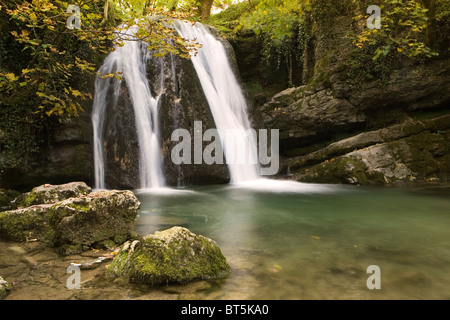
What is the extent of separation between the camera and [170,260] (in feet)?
9.09

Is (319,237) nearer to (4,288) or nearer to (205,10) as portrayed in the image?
(4,288)

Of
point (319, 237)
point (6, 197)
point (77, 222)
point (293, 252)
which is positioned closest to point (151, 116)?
point (6, 197)

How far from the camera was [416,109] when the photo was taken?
10539 millimetres

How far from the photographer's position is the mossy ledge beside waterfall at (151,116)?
328 inches

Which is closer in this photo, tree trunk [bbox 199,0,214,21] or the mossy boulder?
the mossy boulder

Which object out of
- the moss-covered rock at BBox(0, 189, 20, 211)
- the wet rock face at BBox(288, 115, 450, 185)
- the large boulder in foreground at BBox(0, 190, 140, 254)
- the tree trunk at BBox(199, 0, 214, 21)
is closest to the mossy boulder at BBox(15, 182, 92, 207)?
the large boulder in foreground at BBox(0, 190, 140, 254)

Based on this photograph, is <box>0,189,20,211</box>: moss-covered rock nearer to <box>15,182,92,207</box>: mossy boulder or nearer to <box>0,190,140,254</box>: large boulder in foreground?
<box>15,182,92,207</box>: mossy boulder

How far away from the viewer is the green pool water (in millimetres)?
2682

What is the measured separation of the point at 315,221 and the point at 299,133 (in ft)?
22.4

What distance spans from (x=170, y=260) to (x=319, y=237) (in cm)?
229

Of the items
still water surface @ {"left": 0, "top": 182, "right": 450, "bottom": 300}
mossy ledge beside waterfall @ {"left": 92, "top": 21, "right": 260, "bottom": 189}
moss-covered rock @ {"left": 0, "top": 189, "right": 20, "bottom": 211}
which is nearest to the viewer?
still water surface @ {"left": 0, "top": 182, "right": 450, "bottom": 300}

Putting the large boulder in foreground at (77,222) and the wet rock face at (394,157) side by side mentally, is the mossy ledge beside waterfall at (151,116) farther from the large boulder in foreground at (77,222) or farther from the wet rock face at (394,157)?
the large boulder in foreground at (77,222)

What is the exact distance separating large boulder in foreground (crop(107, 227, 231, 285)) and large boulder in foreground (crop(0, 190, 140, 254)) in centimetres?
89

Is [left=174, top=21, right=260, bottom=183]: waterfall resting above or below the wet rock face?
above
